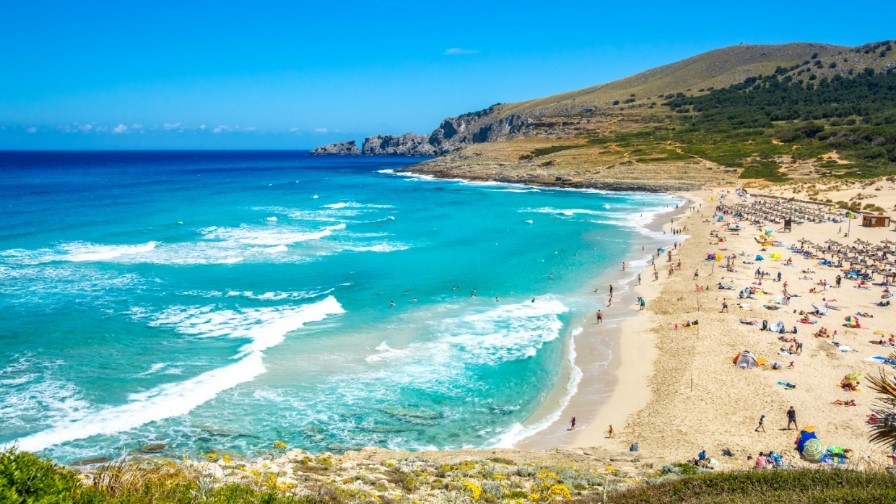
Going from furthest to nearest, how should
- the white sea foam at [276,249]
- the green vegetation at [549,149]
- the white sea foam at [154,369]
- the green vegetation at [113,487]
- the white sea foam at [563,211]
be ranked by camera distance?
the green vegetation at [549,149], the white sea foam at [563,211], the white sea foam at [276,249], the white sea foam at [154,369], the green vegetation at [113,487]

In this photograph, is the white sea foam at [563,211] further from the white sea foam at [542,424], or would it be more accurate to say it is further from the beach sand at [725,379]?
the white sea foam at [542,424]

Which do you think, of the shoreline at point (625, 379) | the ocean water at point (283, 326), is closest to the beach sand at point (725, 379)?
the shoreline at point (625, 379)

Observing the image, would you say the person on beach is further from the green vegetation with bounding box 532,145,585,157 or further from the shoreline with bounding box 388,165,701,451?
the green vegetation with bounding box 532,145,585,157

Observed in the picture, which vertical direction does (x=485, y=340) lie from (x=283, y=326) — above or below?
below

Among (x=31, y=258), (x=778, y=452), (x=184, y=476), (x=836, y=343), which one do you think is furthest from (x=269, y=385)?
(x=31, y=258)

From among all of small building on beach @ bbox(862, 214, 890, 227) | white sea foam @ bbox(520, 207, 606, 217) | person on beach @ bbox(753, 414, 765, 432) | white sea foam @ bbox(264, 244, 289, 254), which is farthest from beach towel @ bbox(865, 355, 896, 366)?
white sea foam @ bbox(520, 207, 606, 217)

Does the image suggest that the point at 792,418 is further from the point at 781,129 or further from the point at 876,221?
the point at 781,129

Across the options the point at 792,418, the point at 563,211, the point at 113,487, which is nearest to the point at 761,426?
the point at 792,418
